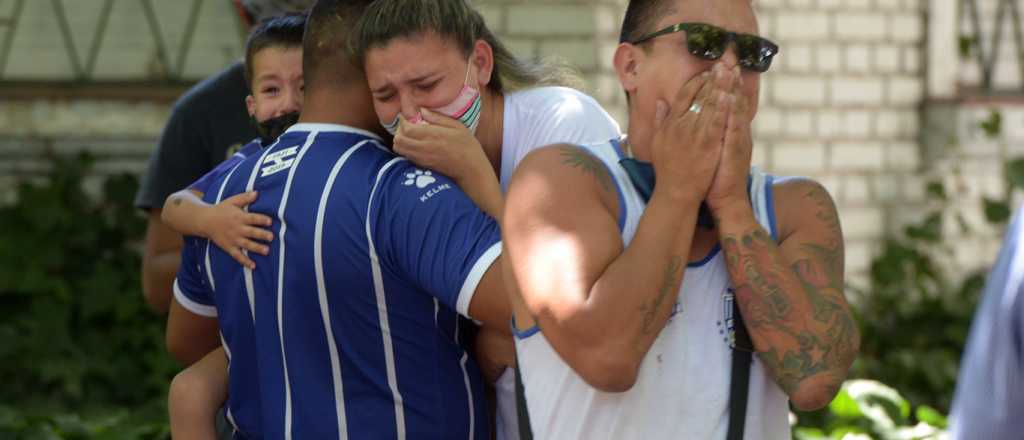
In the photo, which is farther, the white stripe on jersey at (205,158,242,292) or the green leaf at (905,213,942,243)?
the green leaf at (905,213,942,243)

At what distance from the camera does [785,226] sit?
2426 millimetres

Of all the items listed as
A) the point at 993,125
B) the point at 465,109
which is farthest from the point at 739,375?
the point at 993,125

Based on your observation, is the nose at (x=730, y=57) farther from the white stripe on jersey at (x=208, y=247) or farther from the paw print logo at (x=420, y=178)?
the white stripe on jersey at (x=208, y=247)

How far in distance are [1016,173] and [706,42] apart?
6.05 m

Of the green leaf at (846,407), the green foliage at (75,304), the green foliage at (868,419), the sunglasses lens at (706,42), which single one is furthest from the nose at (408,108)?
the green foliage at (75,304)

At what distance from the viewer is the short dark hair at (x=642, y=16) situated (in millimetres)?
2424

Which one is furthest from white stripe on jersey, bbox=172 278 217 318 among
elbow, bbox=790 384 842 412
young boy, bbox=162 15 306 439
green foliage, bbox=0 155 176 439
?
green foliage, bbox=0 155 176 439

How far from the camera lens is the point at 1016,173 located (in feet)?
25.7

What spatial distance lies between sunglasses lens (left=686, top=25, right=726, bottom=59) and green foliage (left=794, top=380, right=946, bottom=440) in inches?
111

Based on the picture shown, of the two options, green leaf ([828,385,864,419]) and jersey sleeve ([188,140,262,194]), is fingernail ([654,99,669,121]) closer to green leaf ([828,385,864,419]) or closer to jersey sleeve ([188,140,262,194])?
jersey sleeve ([188,140,262,194])

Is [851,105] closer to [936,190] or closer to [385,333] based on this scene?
[936,190]

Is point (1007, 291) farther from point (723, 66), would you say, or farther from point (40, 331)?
point (40, 331)

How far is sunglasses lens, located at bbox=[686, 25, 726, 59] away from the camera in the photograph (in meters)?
2.34

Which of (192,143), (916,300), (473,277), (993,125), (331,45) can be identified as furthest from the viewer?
(916,300)
